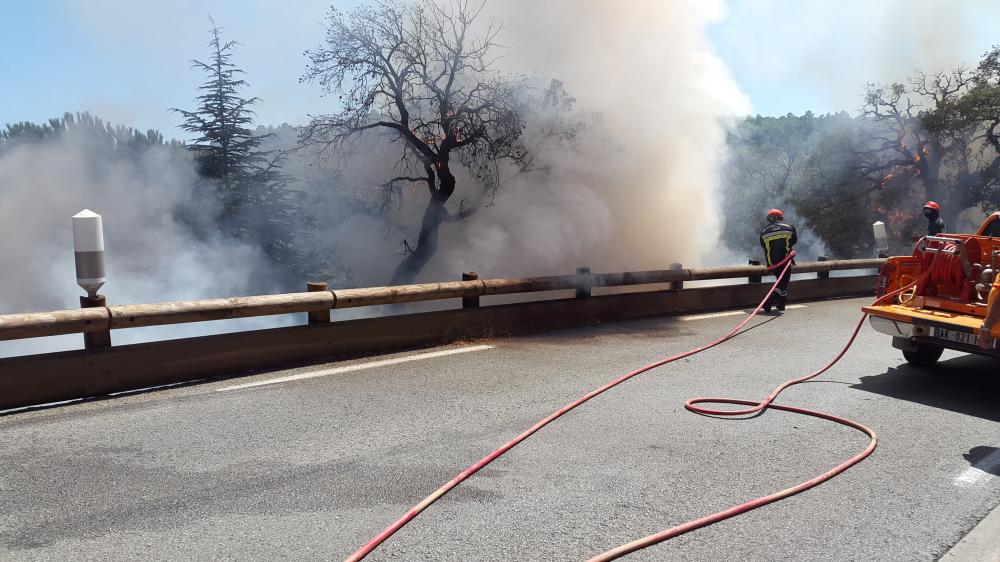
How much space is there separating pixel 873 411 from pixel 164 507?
4832 mm

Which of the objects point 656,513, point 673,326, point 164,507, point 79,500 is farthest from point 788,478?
point 673,326

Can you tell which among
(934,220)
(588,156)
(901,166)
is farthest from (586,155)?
Answer: (901,166)

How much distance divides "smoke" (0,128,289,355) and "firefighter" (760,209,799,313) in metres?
9.48

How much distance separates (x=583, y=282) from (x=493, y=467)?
553cm

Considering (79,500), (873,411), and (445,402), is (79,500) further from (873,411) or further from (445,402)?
(873,411)

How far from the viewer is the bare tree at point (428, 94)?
13414 mm

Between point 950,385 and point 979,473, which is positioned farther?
point 950,385

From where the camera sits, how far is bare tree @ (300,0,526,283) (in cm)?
1341

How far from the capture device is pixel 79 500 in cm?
363

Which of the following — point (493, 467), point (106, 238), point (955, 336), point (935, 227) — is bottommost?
point (493, 467)

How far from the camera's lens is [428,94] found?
13.9 metres

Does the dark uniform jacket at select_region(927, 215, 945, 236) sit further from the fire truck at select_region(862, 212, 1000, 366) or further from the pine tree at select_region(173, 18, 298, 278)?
the pine tree at select_region(173, 18, 298, 278)

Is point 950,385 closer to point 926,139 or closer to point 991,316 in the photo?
point 991,316

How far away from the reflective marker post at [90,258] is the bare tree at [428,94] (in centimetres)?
830
